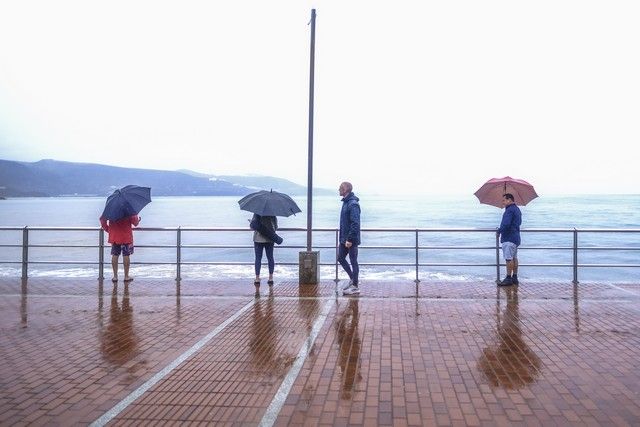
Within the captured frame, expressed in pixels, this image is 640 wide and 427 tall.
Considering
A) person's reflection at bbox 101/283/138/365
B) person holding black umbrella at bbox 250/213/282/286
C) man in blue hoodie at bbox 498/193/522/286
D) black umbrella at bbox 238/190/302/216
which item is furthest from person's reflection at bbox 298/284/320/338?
man in blue hoodie at bbox 498/193/522/286

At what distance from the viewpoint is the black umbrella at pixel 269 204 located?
9.76 meters

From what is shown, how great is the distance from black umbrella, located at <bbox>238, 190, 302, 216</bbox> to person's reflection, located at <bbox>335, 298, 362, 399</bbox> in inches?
86.0

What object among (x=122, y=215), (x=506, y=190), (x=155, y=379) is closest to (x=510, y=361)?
(x=155, y=379)

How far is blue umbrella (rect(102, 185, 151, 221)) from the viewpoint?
998cm

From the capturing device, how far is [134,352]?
19.6 ft

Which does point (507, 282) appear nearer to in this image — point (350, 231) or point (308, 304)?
point (350, 231)

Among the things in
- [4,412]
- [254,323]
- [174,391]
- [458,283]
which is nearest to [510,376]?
[174,391]

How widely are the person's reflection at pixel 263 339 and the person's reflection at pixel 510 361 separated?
2079 millimetres

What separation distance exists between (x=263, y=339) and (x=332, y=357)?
1111mm

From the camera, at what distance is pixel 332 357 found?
577cm

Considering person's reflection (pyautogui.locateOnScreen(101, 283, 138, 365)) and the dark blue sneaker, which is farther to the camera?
the dark blue sneaker

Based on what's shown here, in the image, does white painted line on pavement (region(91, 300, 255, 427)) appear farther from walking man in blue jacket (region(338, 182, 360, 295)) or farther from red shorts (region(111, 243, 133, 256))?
red shorts (region(111, 243, 133, 256))

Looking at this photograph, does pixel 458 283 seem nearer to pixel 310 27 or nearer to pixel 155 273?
pixel 310 27

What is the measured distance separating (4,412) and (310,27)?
8.60m
